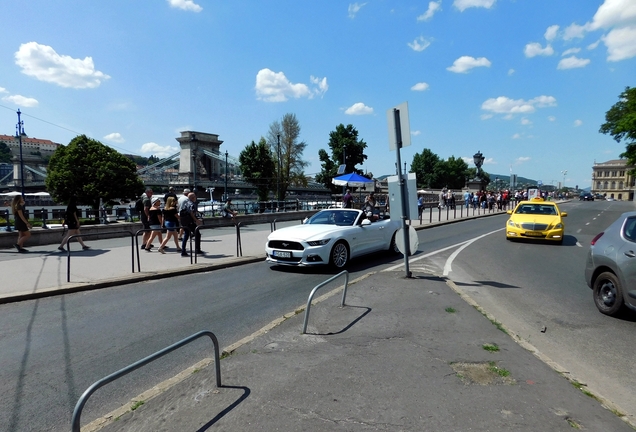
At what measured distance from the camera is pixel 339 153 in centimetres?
6125

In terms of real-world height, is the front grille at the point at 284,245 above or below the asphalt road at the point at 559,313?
above

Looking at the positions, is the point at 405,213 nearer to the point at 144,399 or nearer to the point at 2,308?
the point at 144,399

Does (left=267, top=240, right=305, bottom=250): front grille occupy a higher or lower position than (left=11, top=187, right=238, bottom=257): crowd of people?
lower

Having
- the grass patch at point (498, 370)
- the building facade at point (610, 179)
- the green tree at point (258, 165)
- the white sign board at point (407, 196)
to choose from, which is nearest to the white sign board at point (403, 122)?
the white sign board at point (407, 196)

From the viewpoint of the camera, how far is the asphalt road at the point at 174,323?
377 centimetres

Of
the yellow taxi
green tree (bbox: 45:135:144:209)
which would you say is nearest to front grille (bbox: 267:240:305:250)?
the yellow taxi

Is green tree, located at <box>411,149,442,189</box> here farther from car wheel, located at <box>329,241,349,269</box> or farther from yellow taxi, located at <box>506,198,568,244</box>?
car wheel, located at <box>329,241,349,269</box>

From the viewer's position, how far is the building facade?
141m

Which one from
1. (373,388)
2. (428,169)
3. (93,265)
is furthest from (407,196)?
(428,169)

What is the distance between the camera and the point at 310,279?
851 centimetres

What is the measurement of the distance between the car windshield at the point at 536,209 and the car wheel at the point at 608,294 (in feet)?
33.6

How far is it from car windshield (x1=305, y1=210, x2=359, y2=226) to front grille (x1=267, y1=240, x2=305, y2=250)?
149cm

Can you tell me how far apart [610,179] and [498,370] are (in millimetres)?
173993

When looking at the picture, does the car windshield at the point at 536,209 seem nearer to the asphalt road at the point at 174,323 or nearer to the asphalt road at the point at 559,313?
the asphalt road at the point at 559,313
